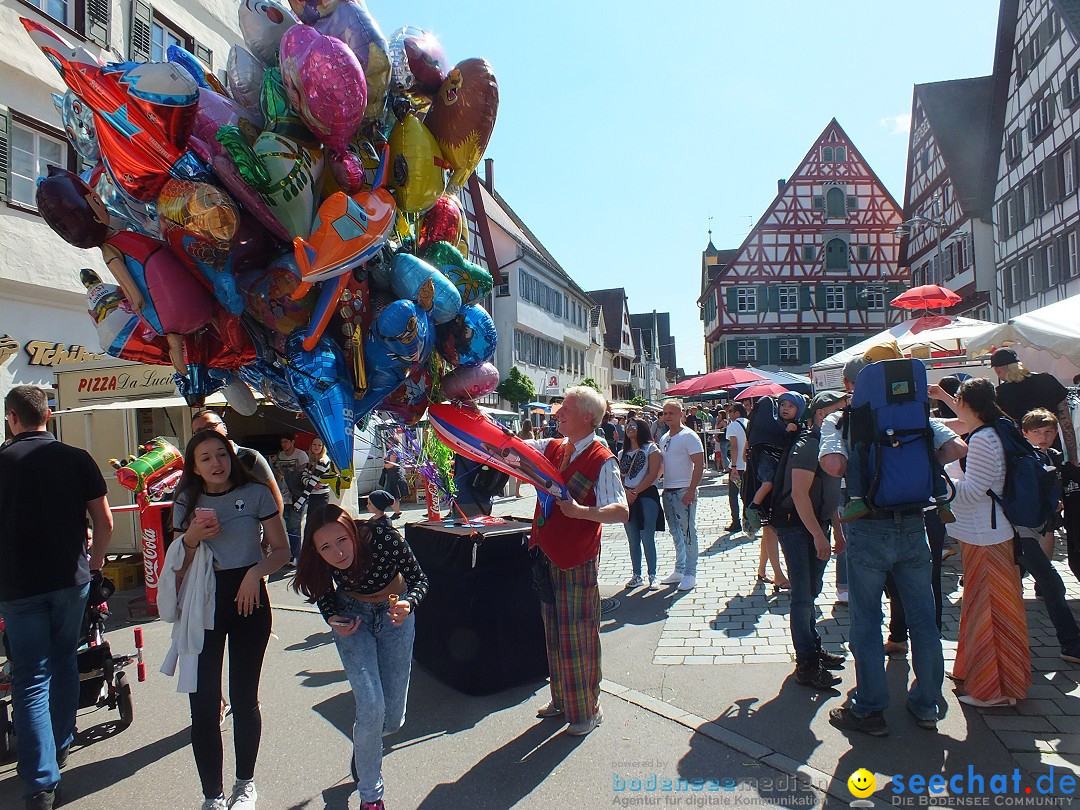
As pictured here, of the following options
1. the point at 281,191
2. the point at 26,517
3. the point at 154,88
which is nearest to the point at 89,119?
the point at 154,88

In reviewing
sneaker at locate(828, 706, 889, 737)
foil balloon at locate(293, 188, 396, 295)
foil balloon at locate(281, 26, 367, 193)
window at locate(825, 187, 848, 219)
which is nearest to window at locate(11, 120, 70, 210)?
foil balloon at locate(281, 26, 367, 193)

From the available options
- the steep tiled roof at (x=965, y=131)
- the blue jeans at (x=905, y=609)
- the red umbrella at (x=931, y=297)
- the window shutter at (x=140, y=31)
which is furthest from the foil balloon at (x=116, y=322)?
the steep tiled roof at (x=965, y=131)

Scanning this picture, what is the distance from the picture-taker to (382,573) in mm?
3197

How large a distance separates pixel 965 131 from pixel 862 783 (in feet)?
114

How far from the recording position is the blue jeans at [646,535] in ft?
23.3

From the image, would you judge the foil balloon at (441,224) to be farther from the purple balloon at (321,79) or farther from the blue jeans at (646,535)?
the blue jeans at (646,535)

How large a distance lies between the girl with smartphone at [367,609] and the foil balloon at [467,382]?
79 cm

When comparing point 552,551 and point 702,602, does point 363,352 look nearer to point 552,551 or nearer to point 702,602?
point 552,551

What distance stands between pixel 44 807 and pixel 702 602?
192 inches

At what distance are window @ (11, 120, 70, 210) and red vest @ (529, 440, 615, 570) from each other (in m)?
11.3

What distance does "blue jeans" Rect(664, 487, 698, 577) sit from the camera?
7008mm

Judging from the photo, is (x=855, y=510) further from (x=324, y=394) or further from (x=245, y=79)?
(x=245, y=79)

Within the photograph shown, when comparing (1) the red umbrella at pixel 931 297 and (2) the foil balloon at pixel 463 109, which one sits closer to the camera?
(2) the foil balloon at pixel 463 109

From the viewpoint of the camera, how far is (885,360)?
374 cm
